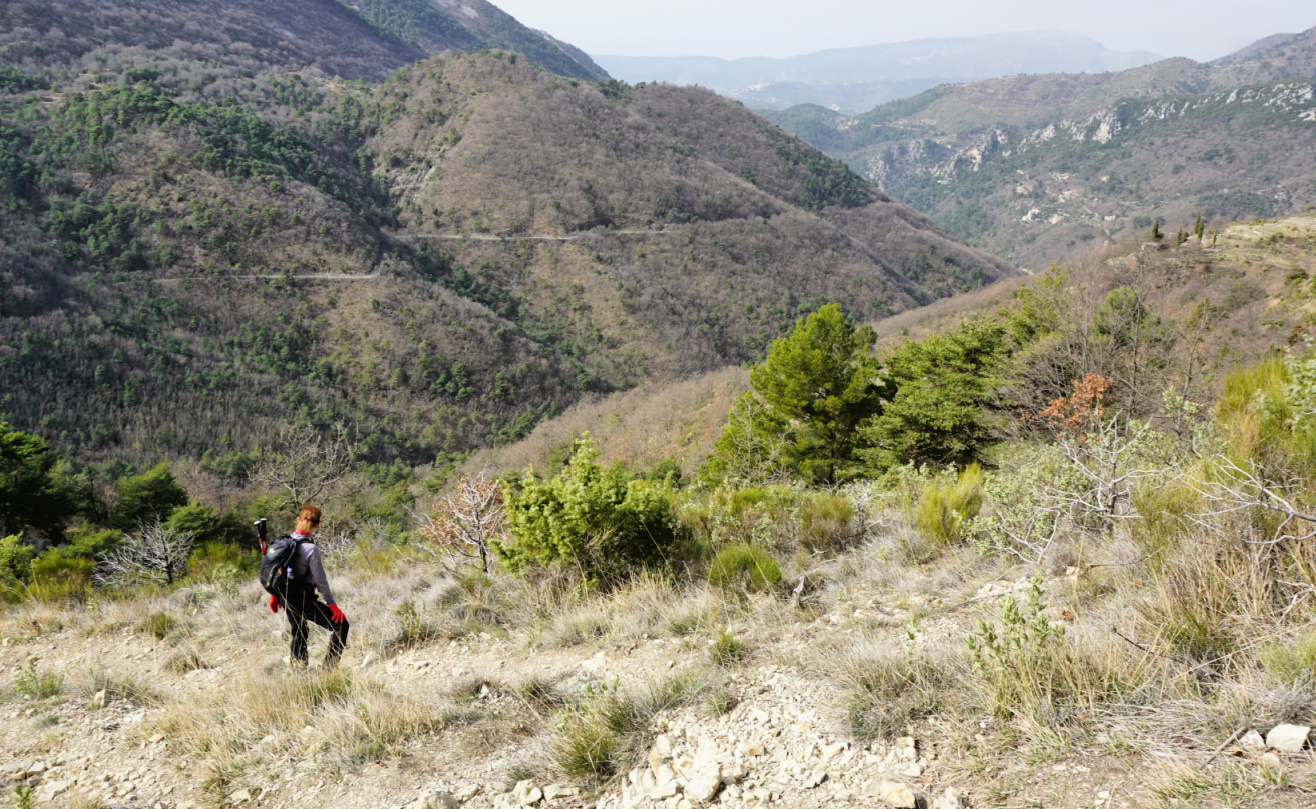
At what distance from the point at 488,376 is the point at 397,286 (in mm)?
11153

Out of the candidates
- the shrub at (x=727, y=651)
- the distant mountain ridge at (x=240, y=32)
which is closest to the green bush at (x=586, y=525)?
the shrub at (x=727, y=651)

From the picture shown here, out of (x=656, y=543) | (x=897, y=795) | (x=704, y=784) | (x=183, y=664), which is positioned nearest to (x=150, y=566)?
(x=183, y=664)

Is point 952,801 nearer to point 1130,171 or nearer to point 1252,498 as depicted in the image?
point 1252,498

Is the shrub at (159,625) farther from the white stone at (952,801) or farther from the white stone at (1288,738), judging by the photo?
the white stone at (1288,738)

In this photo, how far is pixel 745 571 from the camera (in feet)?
14.0

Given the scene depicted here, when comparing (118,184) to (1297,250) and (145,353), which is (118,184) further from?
(1297,250)

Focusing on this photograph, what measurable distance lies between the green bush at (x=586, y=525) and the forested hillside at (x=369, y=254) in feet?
130

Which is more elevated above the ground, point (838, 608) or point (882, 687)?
point (882, 687)

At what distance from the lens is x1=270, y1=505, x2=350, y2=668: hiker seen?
412cm

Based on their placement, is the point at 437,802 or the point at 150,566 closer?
the point at 437,802

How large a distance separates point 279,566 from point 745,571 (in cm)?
314

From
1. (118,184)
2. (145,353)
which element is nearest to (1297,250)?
(145,353)

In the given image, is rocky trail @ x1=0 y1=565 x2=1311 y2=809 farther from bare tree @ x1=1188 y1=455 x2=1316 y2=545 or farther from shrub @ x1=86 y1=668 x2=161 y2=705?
bare tree @ x1=1188 y1=455 x2=1316 y2=545

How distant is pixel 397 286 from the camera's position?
50.9 metres
